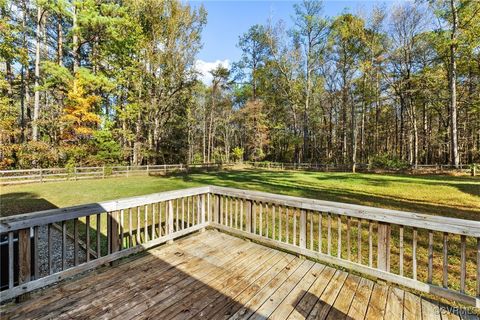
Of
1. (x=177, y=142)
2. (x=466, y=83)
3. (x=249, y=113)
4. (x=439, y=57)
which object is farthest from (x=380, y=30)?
(x=177, y=142)

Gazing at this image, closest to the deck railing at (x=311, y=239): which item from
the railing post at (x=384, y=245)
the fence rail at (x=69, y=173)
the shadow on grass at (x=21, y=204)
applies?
the railing post at (x=384, y=245)

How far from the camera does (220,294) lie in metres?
2.32

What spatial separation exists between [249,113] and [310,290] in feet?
84.0

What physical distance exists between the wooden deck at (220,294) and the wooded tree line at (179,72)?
48.4 ft

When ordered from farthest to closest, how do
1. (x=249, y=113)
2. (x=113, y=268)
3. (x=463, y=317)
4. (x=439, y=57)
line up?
(x=249, y=113) → (x=439, y=57) → (x=113, y=268) → (x=463, y=317)

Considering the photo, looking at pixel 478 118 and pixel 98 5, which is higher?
pixel 98 5

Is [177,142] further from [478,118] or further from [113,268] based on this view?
[478,118]

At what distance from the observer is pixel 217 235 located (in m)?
4.03

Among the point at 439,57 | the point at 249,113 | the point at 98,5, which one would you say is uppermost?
the point at 98,5

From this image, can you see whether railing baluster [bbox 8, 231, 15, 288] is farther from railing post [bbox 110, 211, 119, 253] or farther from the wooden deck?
railing post [bbox 110, 211, 119, 253]

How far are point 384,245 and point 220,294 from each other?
6.18ft

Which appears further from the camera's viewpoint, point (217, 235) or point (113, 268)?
point (217, 235)

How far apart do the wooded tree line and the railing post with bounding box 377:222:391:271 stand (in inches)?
657

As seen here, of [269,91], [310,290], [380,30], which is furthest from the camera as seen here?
[269,91]
